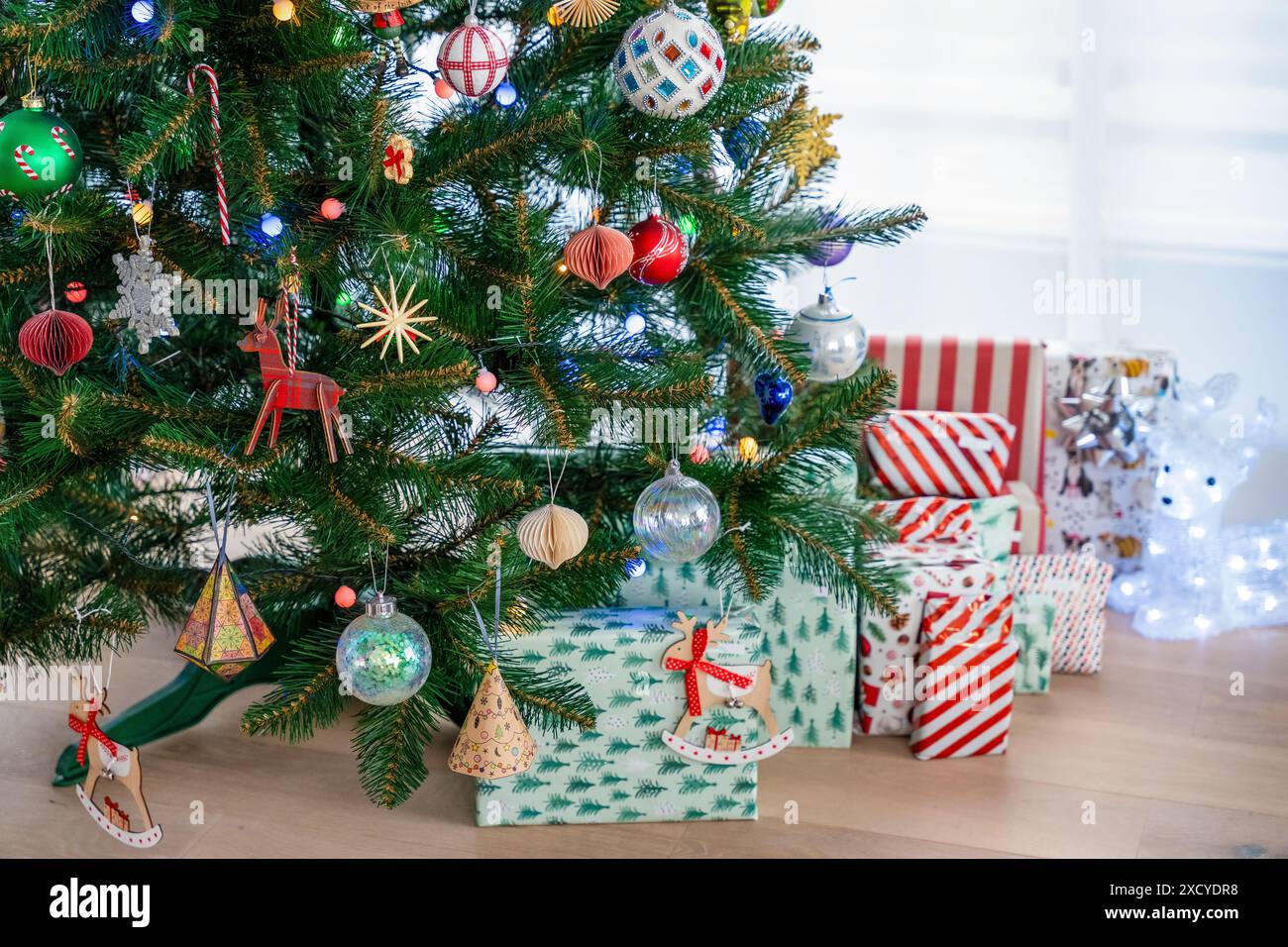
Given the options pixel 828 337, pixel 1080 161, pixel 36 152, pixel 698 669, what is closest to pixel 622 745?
pixel 698 669

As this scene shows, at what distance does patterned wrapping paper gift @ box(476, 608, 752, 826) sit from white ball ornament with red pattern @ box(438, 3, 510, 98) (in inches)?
30.3

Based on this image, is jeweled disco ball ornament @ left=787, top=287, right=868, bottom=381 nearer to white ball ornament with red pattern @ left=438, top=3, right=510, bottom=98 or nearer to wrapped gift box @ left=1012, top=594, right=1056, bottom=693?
white ball ornament with red pattern @ left=438, top=3, right=510, bottom=98

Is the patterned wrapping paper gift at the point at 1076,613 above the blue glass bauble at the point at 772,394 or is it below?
below

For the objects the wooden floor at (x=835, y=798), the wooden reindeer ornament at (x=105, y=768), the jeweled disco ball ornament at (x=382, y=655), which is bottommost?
the wooden floor at (x=835, y=798)

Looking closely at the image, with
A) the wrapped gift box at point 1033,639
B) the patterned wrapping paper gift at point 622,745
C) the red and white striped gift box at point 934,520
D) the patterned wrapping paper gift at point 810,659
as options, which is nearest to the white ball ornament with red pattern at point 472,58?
the patterned wrapping paper gift at point 622,745

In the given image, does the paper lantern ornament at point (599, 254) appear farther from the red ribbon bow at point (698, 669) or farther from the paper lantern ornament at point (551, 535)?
the red ribbon bow at point (698, 669)

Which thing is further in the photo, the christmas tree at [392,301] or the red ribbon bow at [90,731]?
the red ribbon bow at [90,731]

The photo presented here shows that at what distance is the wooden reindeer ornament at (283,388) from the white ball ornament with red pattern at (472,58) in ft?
0.90

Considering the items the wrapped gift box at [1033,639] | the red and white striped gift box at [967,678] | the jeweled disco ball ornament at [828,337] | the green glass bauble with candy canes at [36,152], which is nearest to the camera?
the green glass bauble with candy canes at [36,152]

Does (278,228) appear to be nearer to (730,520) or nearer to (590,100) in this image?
(590,100)

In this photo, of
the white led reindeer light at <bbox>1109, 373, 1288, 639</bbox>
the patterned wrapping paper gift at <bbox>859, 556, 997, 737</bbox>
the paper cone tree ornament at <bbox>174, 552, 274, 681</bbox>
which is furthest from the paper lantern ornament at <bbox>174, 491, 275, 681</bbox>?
the white led reindeer light at <bbox>1109, 373, 1288, 639</bbox>

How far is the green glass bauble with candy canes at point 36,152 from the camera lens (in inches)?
48.1
